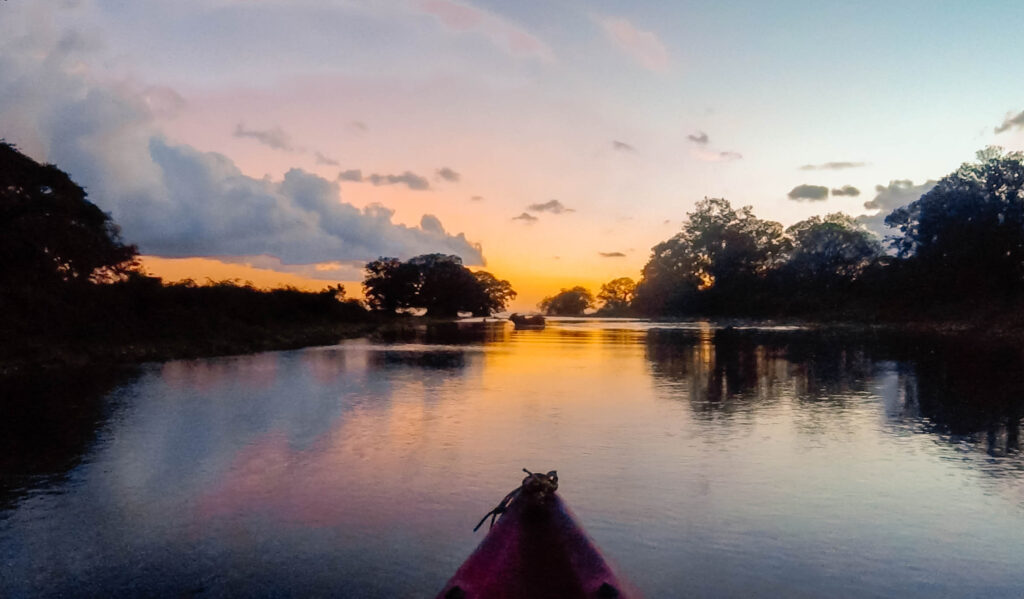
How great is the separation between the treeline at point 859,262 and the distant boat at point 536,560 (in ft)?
211

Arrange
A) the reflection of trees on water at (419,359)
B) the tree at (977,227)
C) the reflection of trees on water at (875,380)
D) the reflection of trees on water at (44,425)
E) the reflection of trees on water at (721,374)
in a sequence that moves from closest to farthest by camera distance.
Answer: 1. the reflection of trees on water at (44,425)
2. the reflection of trees on water at (875,380)
3. the reflection of trees on water at (721,374)
4. the reflection of trees on water at (419,359)
5. the tree at (977,227)

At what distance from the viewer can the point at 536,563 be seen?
16.9 feet

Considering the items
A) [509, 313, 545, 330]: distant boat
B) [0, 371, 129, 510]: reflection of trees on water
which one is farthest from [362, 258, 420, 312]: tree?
[0, 371, 129, 510]: reflection of trees on water

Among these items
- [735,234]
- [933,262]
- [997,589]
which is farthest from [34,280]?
[735,234]

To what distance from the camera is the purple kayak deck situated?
4840 millimetres

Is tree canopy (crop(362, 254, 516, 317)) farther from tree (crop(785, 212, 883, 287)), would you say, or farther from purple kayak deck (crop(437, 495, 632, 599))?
purple kayak deck (crop(437, 495, 632, 599))

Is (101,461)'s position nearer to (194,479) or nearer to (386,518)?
(194,479)

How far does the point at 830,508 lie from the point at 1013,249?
215ft

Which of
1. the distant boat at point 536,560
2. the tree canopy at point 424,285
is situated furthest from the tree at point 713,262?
the distant boat at point 536,560

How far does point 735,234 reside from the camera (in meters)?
115

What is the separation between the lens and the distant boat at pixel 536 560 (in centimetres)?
484

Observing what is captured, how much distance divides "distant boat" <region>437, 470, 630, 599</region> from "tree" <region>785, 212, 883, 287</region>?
9827cm

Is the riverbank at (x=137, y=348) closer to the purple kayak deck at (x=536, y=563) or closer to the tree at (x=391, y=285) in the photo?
the purple kayak deck at (x=536, y=563)

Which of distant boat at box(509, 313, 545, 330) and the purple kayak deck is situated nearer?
the purple kayak deck
